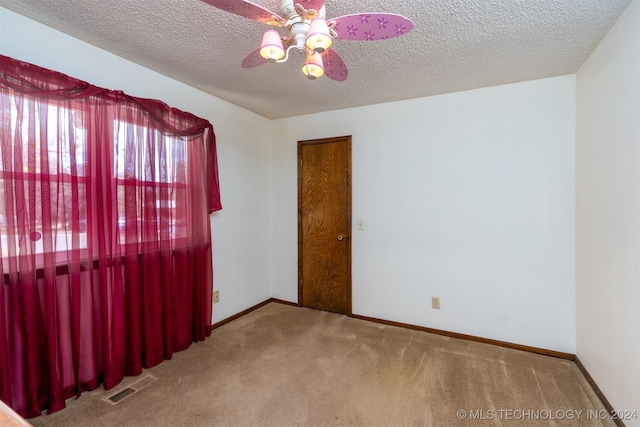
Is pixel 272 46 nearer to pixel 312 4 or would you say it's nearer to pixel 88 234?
pixel 312 4

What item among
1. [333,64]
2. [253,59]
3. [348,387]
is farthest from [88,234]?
[348,387]

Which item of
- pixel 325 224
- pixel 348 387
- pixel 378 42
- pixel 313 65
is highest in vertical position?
pixel 378 42

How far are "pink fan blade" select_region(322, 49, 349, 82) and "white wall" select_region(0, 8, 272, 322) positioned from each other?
5.25 feet

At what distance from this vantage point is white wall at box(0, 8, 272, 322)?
1.80 metres

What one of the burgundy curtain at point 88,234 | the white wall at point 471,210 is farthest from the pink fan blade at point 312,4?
the white wall at point 471,210

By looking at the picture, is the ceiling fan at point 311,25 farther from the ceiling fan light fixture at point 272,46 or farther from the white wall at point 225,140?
the white wall at point 225,140

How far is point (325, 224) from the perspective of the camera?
351 centimetres

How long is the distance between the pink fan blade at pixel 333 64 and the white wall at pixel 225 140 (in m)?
1.60

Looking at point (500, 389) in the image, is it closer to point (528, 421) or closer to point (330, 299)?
point (528, 421)

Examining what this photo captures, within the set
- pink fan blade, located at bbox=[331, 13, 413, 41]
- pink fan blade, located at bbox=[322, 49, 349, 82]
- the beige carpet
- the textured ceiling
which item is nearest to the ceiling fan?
pink fan blade, located at bbox=[331, 13, 413, 41]

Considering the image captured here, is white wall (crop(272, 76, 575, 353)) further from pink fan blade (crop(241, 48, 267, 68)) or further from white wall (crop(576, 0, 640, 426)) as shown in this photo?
pink fan blade (crop(241, 48, 267, 68))

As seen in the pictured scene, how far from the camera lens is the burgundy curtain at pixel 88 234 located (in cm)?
164

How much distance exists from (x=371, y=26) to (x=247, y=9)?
0.52m

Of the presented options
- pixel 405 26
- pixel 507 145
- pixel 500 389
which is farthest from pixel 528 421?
pixel 405 26
